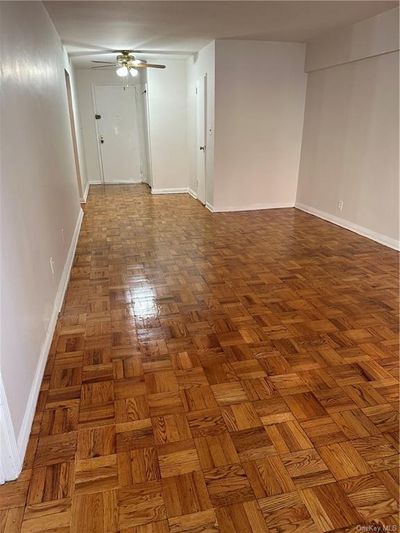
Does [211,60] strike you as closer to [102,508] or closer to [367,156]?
[367,156]

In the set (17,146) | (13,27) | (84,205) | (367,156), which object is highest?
(13,27)

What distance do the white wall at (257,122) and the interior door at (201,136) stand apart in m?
0.51

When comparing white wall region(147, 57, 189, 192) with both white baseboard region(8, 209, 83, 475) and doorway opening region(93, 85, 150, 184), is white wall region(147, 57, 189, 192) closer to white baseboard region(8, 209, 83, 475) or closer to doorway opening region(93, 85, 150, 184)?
doorway opening region(93, 85, 150, 184)

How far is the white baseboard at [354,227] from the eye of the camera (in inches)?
150

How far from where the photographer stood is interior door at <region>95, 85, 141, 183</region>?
7.62 metres

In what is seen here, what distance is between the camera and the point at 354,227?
436cm

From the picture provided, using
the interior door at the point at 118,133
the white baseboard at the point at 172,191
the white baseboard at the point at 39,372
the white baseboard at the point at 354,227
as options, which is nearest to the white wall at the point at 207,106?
the white baseboard at the point at 172,191

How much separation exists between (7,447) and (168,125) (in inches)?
241

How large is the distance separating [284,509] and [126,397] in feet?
2.69

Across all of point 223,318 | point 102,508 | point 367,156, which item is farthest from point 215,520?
point 367,156

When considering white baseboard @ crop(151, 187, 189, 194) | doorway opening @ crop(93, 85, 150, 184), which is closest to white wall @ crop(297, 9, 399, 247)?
white baseboard @ crop(151, 187, 189, 194)

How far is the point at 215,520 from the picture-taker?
119 centimetres

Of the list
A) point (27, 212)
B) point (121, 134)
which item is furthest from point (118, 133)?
point (27, 212)

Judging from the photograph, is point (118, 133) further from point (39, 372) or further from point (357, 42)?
point (39, 372)
